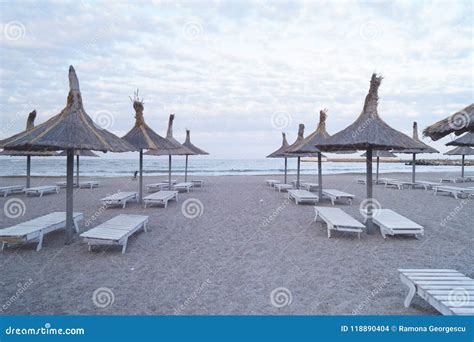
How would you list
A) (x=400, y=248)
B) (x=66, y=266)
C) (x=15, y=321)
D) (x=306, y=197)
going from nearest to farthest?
(x=15, y=321)
(x=66, y=266)
(x=400, y=248)
(x=306, y=197)

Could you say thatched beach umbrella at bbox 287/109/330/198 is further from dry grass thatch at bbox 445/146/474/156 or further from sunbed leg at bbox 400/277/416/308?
dry grass thatch at bbox 445/146/474/156

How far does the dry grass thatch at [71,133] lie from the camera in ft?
20.0

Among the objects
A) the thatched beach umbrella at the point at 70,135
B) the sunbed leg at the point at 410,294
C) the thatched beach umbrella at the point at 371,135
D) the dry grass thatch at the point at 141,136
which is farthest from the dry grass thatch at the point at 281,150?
the sunbed leg at the point at 410,294

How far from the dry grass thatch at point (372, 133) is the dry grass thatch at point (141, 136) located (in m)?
5.87

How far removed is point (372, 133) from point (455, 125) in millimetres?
2933

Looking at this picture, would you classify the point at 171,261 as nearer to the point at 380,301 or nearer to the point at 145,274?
the point at 145,274

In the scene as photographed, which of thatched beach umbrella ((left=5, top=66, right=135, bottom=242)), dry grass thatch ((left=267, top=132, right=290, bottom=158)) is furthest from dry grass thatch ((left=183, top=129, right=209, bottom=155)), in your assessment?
thatched beach umbrella ((left=5, top=66, right=135, bottom=242))

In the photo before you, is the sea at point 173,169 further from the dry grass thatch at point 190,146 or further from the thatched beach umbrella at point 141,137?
the thatched beach umbrella at point 141,137

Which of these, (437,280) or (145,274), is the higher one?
(437,280)

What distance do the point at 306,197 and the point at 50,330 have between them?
33.6ft

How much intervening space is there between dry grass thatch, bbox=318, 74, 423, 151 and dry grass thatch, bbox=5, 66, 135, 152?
552 centimetres

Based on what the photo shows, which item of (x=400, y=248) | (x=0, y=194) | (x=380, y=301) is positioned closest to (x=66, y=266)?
(x=380, y=301)

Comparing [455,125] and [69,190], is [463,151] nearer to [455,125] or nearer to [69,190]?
[455,125]

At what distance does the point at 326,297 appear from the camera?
438cm
